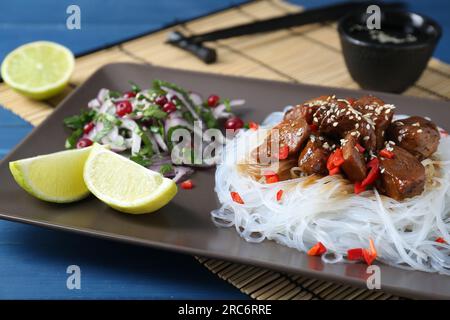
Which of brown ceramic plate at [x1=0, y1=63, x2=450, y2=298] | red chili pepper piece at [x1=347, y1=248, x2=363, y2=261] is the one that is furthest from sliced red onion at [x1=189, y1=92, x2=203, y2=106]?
red chili pepper piece at [x1=347, y1=248, x2=363, y2=261]

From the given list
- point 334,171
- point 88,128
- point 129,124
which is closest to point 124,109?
point 129,124

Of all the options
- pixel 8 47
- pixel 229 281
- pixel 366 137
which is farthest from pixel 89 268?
pixel 8 47

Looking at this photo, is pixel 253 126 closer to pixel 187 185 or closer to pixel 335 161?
pixel 187 185

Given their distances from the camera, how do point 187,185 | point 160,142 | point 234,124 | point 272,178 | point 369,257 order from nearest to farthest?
point 369,257
point 272,178
point 187,185
point 160,142
point 234,124

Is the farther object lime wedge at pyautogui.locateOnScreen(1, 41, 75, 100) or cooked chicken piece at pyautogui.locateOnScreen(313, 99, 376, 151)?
lime wedge at pyautogui.locateOnScreen(1, 41, 75, 100)

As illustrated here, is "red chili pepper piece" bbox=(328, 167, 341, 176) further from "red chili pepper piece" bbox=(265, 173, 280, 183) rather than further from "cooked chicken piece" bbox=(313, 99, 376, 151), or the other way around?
"red chili pepper piece" bbox=(265, 173, 280, 183)

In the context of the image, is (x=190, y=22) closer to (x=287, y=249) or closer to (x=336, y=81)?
(x=336, y=81)

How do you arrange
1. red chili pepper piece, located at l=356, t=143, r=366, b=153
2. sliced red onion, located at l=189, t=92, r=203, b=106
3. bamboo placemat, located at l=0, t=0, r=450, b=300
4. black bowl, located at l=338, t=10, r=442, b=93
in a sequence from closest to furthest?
red chili pepper piece, located at l=356, t=143, r=366, b=153 → sliced red onion, located at l=189, t=92, r=203, b=106 → black bowl, located at l=338, t=10, r=442, b=93 → bamboo placemat, located at l=0, t=0, r=450, b=300
